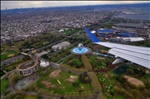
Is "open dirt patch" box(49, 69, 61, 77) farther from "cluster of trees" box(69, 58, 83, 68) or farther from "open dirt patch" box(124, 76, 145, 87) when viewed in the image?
"open dirt patch" box(124, 76, 145, 87)

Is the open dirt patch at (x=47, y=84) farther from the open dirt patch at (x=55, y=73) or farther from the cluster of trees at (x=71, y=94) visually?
the open dirt patch at (x=55, y=73)

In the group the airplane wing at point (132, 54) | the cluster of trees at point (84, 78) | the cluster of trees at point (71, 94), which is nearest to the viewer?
the cluster of trees at point (71, 94)

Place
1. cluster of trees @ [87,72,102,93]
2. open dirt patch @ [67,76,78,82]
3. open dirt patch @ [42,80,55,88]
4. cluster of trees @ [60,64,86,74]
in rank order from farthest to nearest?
cluster of trees @ [60,64,86,74], open dirt patch @ [67,76,78,82], open dirt patch @ [42,80,55,88], cluster of trees @ [87,72,102,93]

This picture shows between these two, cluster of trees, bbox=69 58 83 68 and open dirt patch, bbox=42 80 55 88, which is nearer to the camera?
open dirt patch, bbox=42 80 55 88

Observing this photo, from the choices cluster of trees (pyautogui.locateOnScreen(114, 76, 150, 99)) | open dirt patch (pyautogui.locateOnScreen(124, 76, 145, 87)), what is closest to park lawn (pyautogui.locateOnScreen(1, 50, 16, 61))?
cluster of trees (pyautogui.locateOnScreen(114, 76, 150, 99))

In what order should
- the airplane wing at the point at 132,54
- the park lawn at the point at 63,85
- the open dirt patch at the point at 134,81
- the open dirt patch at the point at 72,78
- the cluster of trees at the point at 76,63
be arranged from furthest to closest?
1. the cluster of trees at the point at 76,63
2. the airplane wing at the point at 132,54
3. the open dirt patch at the point at 72,78
4. the park lawn at the point at 63,85
5. the open dirt patch at the point at 134,81

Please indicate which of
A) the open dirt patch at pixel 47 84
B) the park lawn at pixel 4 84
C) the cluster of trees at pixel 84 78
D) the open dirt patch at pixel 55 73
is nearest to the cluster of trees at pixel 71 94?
the open dirt patch at pixel 47 84

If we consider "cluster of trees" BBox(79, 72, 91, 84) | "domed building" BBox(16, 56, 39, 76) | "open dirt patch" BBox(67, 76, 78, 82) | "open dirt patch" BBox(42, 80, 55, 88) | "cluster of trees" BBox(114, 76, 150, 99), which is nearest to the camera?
"cluster of trees" BBox(114, 76, 150, 99)

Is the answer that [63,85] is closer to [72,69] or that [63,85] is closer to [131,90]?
[72,69]

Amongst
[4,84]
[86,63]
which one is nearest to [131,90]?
[86,63]
